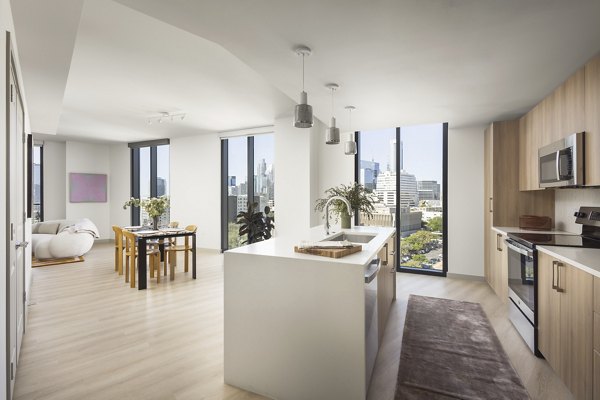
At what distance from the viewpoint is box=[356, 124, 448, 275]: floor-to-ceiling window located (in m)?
5.43

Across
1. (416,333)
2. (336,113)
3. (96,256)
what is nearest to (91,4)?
(336,113)

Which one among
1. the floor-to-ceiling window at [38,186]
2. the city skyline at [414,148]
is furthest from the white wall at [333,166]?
the floor-to-ceiling window at [38,186]

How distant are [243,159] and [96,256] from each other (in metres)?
3.81

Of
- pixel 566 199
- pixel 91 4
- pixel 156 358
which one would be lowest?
pixel 156 358

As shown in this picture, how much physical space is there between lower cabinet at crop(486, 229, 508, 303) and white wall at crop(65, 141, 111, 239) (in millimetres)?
9473

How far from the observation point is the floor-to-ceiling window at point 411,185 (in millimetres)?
5434

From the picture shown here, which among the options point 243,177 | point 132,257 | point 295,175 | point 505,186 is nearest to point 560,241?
point 505,186

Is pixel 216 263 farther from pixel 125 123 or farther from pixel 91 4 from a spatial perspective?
pixel 91 4

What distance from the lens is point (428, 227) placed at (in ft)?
18.2

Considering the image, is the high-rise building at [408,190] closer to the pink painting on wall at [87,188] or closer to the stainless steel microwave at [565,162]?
the stainless steel microwave at [565,162]

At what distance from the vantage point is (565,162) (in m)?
2.70

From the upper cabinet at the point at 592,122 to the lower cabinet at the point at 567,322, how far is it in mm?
706

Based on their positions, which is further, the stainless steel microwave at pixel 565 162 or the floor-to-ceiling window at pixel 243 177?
the floor-to-ceiling window at pixel 243 177

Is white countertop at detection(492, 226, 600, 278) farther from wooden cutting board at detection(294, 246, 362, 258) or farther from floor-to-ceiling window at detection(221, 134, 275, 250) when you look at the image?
floor-to-ceiling window at detection(221, 134, 275, 250)
